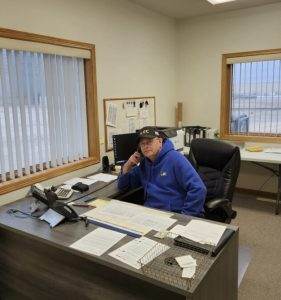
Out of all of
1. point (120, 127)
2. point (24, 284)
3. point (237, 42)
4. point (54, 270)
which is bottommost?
point (24, 284)

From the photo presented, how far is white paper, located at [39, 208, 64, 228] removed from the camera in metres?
1.87

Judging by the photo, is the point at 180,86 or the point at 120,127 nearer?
the point at 120,127

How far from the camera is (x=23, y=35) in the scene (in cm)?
230

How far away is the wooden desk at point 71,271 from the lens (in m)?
1.39

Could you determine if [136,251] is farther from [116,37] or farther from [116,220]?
[116,37]

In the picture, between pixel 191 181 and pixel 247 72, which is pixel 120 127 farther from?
pixel 247 72

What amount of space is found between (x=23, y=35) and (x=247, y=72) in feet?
10.1

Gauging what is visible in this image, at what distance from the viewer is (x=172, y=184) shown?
2.24 meters

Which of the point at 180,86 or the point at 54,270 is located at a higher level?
the point at 180,86

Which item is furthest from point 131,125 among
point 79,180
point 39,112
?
point 39,112

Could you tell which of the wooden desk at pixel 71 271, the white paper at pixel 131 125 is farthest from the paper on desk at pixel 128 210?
the white paper at pixel 131 125

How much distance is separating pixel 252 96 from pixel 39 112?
301 centimetres

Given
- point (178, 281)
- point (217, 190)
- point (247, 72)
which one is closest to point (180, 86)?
point (247, 72)

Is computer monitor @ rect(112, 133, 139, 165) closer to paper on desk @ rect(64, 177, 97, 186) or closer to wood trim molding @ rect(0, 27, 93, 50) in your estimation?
paper on desk @ rect(64, 177, 97, 186)
